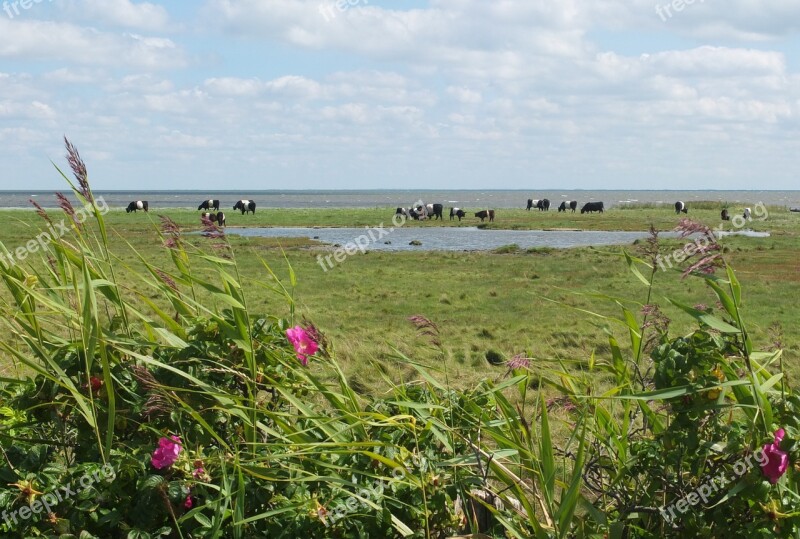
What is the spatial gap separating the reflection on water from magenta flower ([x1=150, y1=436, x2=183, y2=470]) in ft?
82.6

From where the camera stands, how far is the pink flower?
95.0 inches

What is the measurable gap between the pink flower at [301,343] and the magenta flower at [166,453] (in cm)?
44

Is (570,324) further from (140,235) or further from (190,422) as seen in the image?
(140,235)

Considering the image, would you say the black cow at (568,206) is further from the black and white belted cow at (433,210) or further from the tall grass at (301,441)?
the tall grass at (301,441)

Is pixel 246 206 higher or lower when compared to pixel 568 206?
lower

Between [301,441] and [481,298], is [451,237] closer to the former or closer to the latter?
[481,298]
